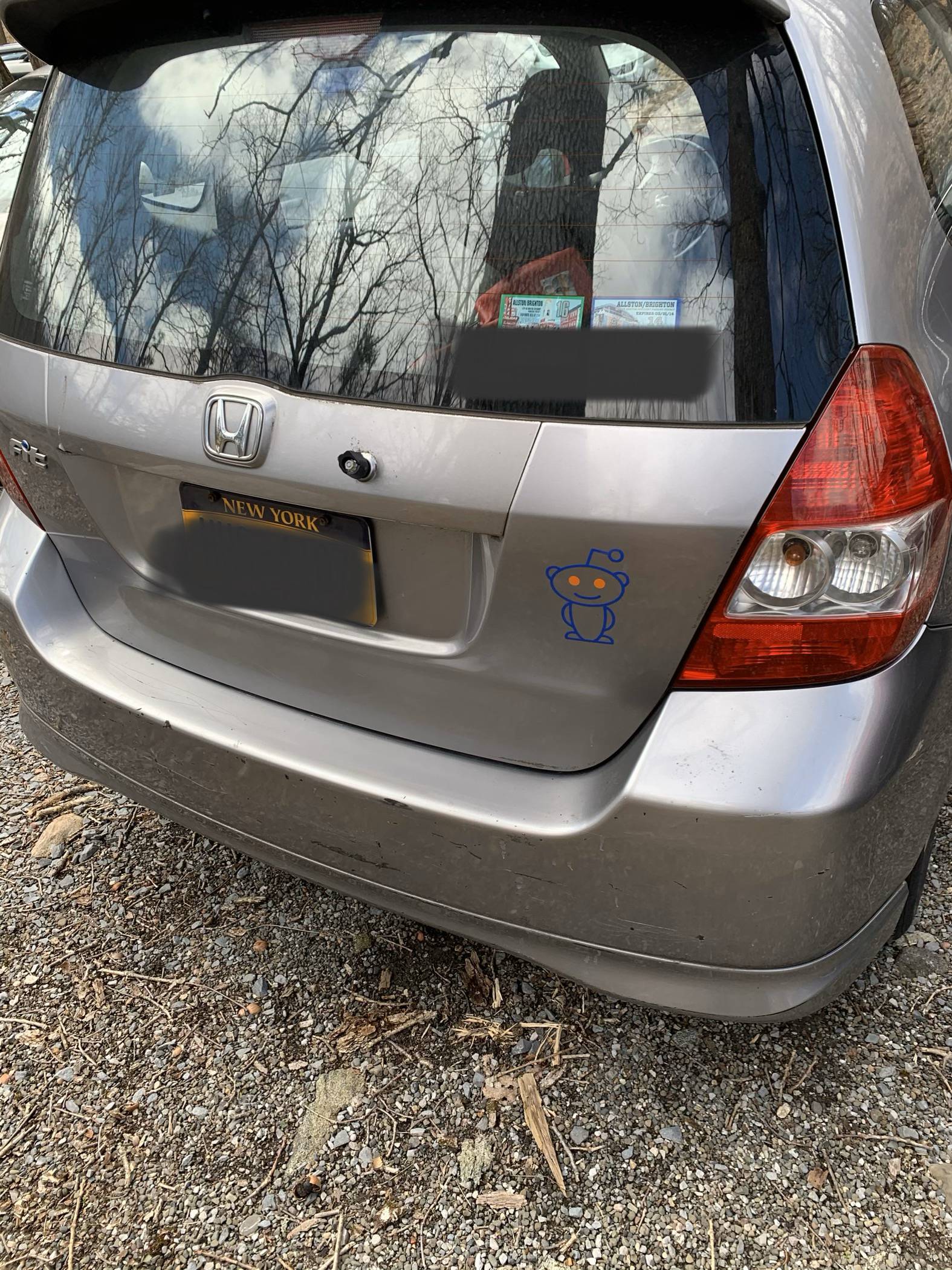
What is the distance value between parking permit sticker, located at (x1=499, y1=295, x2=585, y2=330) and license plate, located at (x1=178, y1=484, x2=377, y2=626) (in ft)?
1.20

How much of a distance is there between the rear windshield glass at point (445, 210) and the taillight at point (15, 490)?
0.37 m

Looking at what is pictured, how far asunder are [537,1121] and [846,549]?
1.25 m

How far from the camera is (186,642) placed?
1.81m

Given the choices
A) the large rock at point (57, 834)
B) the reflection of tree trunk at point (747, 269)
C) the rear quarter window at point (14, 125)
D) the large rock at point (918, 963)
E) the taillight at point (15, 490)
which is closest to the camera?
the reflection of tree trunk at point (747, 269)

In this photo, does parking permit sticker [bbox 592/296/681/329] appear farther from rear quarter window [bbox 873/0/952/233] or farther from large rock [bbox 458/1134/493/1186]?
large rock [bbox 458/1134/493/1186]

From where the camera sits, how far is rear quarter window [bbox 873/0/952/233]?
1.39 m

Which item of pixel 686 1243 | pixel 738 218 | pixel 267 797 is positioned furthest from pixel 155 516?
pixel 686 1243

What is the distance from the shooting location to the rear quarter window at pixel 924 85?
139cm

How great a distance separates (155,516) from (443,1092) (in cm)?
124

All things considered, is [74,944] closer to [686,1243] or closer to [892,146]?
[686,1243]

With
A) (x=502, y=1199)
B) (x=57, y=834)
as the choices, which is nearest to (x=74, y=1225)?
(x=502, y=1199)

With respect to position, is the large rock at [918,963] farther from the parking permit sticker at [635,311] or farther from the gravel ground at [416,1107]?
the parking permit sticker at [635,311]

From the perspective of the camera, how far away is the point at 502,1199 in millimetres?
1697

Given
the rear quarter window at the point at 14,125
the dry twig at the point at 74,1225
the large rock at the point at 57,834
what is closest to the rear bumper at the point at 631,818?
the dry twig at the point at 74,1225
